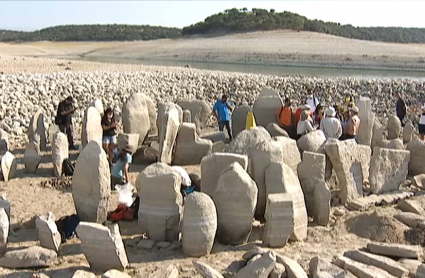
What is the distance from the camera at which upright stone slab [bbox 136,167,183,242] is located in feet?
21.2

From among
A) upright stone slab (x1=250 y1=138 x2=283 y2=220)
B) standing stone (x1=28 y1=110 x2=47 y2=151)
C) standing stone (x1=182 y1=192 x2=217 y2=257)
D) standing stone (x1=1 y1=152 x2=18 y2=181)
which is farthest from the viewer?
standing stone (x1=28 y1=110 x2=47 y2=151)

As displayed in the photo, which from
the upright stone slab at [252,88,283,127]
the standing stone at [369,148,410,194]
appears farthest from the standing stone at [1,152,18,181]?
the standing stone at [369,148,410,194]

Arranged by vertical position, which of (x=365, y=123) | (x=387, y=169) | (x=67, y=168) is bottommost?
(x=67, y=168)

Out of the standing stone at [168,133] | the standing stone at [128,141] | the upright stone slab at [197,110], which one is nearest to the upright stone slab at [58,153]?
the standing stone at [128,141]

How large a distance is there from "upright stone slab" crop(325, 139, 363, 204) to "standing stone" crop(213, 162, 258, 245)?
2.16 m

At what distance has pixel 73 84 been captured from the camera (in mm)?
14367

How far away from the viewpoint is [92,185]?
6.89m

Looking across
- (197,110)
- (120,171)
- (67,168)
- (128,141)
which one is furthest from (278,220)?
(197,110)

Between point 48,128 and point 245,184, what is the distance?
7.08 metres

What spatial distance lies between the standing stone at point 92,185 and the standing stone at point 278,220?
7.14 ft

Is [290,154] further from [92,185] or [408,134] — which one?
[408,134]

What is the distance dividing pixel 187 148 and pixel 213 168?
3.08 meters

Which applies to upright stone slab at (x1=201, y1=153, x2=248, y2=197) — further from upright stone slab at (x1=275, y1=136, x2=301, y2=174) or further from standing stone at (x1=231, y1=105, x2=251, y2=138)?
standing stone at (x1=231, y1=105, x2=251, y2=138)

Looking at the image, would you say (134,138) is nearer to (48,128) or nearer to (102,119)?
(102,119)
